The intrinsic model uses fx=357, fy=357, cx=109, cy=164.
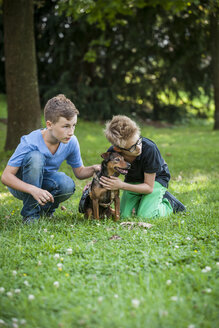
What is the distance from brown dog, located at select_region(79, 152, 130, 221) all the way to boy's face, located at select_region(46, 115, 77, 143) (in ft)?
1.52

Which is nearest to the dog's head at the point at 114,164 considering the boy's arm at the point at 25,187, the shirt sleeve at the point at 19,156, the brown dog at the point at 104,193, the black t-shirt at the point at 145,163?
the brown dog at the point at 104,193

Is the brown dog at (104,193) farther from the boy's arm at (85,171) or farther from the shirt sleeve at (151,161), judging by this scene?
the shirt sleeve at (151,161)

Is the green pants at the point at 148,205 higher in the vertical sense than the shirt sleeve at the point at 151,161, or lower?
lower

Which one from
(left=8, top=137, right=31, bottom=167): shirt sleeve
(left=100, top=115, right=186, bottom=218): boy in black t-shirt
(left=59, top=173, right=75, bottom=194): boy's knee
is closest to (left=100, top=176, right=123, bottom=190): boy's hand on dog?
(left=100, top=115, right=186, bottom=218): boy in black t-shirt

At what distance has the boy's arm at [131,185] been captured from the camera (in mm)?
3994

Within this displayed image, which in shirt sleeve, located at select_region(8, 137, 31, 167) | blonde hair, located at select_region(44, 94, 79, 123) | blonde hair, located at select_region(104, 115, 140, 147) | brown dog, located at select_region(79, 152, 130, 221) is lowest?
brown dog, located at select_region(79, 152, 130, 221)

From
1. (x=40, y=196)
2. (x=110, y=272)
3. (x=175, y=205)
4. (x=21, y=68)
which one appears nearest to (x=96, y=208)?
(x=40, y=196)

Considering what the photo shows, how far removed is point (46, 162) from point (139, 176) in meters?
1.17

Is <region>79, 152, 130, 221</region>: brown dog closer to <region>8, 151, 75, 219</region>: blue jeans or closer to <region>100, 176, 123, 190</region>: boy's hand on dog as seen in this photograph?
<region>100, 176, 123, 190</region>: boy's hand on dog

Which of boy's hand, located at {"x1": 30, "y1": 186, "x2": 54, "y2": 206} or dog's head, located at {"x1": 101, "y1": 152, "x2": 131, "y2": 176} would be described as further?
dog's head, located at {"x1": 101, "y1": 152, "x2": 131, "y2": 176}

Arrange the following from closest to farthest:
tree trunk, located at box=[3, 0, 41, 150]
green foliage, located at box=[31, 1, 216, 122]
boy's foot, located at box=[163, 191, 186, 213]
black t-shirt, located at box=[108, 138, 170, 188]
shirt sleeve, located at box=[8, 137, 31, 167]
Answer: shirt sleeve, located at box=[8, 137, 31, 167]
black t-shirt, located at box=[108, 138, 170, 188]
boy's foot, located at box=[163, 191, 186, 213]
tree trunk, located at box=[3, 0, 41, 150]
green foliage, located at box=[31, 1, 216, 122]

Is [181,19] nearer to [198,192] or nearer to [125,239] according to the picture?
[198,192]

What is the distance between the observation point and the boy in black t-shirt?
4012 mm

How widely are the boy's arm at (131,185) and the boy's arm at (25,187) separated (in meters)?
0.63
